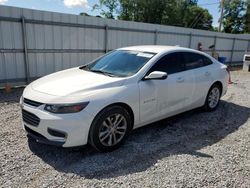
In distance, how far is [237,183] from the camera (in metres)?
2.96

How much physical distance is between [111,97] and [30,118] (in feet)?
3.91

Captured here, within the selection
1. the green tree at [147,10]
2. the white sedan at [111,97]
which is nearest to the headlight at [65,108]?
the white sedan at [111,97]

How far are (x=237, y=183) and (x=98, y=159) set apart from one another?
6.10 feet

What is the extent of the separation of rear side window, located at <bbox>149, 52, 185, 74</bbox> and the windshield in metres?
0.20

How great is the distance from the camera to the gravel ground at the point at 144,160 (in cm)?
291

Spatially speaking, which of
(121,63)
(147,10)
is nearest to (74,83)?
(121,63)

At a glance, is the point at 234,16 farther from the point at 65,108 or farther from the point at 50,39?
the point at 65,108

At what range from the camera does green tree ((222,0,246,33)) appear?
112ft

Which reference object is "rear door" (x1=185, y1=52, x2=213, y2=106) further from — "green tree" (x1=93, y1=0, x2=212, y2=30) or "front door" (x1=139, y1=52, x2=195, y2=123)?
"green tree" (x1=93, y1=0, x2=212, y2=30)

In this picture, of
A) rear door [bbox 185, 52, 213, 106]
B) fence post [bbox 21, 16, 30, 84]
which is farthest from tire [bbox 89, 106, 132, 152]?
fence post [bbox 21, 16, 30, 84]

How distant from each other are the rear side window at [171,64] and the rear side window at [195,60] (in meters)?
0.20

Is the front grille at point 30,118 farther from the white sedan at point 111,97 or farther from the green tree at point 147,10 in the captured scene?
the green tree at point 147,10

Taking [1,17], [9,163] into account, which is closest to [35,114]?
[9,163]

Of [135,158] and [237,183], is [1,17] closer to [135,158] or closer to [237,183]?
[135,158]
